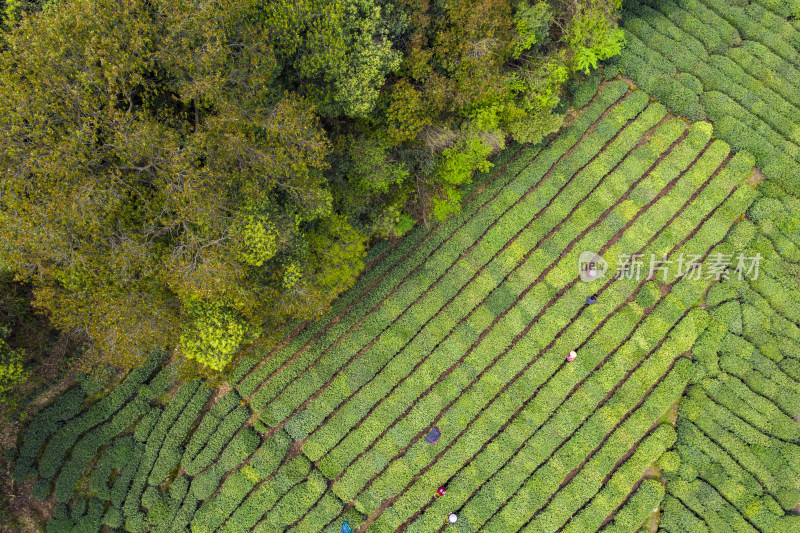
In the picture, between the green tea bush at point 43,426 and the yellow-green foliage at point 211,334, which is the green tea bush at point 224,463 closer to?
the yellow-green foliage at point 211,334

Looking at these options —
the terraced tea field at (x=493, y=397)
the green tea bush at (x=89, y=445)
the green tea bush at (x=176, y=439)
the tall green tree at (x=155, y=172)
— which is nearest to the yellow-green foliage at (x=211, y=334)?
the tall green tree at (x=155, y=172)

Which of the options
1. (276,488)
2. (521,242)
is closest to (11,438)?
(276,488)

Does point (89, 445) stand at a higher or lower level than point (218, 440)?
lower

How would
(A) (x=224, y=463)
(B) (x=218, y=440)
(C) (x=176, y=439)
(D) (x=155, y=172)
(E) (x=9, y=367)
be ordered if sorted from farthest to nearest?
(C) (x=176, y=439) → (B) (x=218, y=440) → (A) (x=224, y=463) → (E) (x=9, y=367) → (D) (x=155, y=172)

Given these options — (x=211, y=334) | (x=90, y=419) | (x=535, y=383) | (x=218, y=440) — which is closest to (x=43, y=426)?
(x=90, y=419)

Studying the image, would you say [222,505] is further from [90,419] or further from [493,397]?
[493,397]

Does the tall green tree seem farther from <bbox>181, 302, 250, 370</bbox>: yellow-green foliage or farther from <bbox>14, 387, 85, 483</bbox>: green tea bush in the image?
<bbox>14, 387, 85, 483</bbox>: green tea bush
